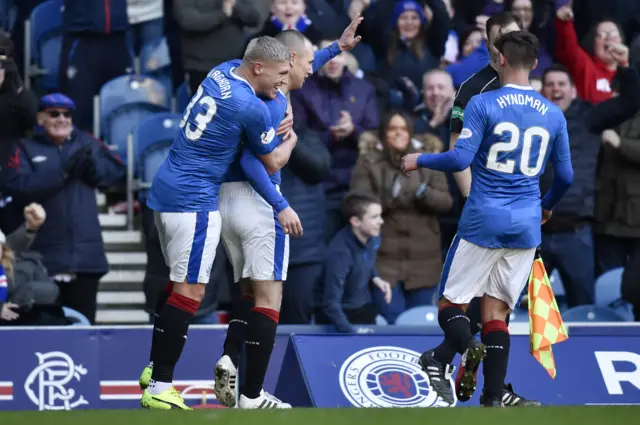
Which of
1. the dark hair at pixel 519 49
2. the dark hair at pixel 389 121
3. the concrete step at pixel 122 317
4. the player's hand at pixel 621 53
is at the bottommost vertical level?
the concrete step at pixel 122 317

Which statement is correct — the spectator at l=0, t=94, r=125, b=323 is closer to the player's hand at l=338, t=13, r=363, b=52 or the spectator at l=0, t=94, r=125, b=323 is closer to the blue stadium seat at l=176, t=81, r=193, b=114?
the blue stadium seat at l=176, t=81, r=193, b=114

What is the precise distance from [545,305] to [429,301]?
8.92 ft

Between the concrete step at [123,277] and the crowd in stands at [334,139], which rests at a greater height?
the crowd in stands at [334,139]

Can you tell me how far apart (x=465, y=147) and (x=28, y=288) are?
12.1ft

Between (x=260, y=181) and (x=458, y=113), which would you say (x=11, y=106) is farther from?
(x=458, y=113)

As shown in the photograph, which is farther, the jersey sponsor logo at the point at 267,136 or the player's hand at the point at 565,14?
the player's hand at the point at 565,14

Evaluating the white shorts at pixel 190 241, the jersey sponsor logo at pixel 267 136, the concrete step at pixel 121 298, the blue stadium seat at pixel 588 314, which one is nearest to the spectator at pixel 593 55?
the blue stadium seat at pixel 588 314

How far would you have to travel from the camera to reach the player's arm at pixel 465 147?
24.4 feet

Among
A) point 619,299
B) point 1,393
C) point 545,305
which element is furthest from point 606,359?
point 1,393

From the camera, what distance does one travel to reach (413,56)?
12.1 meters

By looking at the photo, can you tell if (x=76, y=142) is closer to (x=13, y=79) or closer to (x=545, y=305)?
(x=13, y=79)

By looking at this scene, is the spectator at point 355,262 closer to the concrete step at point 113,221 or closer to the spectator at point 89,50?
the concrete step at point 113,221

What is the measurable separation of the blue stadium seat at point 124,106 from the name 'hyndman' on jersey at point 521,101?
4.90m

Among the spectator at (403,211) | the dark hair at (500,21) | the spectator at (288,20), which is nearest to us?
the dark hair at (500,21)
